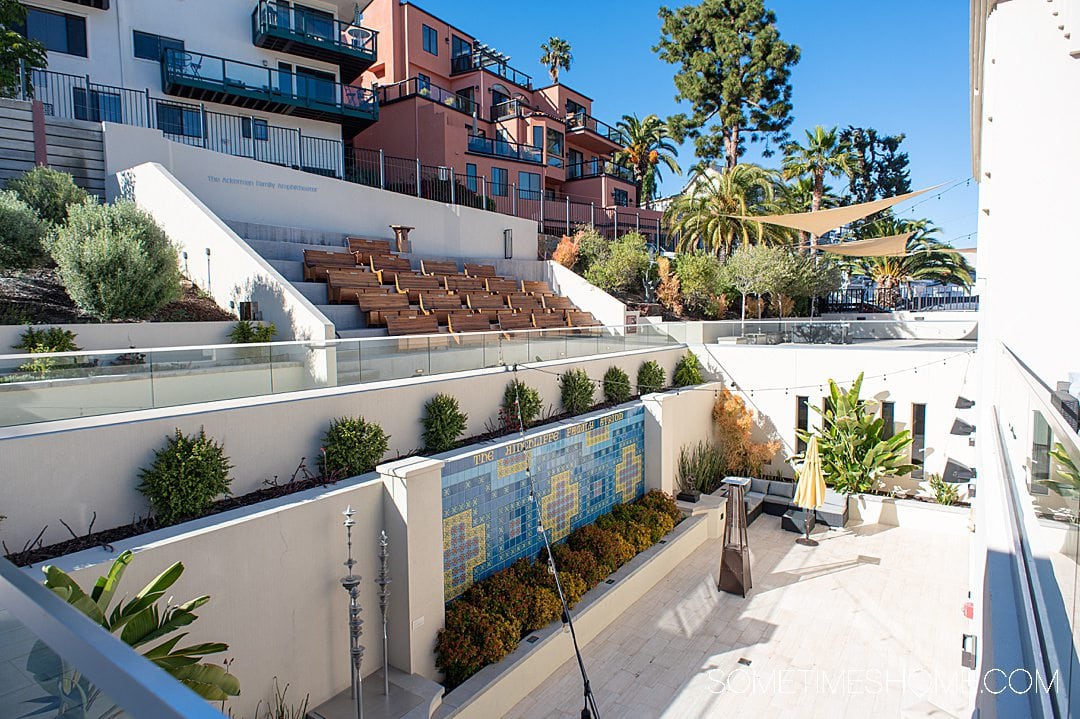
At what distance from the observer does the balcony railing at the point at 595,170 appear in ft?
126

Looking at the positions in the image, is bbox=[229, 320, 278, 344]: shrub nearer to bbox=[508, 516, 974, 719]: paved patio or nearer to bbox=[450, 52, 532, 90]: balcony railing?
bbox=[508, 516, 974, 719]: paved patio

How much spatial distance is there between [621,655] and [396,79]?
31594 millimetres

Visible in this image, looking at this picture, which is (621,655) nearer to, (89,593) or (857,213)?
(89,593)

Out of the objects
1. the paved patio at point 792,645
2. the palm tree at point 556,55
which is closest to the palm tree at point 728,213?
the paved patio at point 792,645

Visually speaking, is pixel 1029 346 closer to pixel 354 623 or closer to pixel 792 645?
pixel 792 645

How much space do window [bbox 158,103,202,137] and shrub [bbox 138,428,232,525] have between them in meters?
17.7

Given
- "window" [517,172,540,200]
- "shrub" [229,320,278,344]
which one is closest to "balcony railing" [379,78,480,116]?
"window" [517,172,540,200]

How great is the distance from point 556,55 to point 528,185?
1983cm

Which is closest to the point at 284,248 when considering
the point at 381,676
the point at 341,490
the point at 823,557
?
the point at 341,490

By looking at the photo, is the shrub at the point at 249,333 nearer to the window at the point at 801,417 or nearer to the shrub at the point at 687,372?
the shrub at the point at 687,372

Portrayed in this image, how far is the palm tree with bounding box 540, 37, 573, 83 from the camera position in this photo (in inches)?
1891

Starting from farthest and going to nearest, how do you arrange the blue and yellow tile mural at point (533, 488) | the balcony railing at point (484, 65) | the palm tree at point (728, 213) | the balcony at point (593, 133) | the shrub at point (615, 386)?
the balcony at point (593, 133) < the balcony railing at point (484, 65) < the palm tree at point (728, 213) < the shrub at point (615, 386) < the blue and yellow tile mural at point (533, 488)

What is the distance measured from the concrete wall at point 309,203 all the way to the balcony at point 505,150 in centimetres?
792

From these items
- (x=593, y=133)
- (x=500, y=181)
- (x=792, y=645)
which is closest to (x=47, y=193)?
(x=792, y=645)
